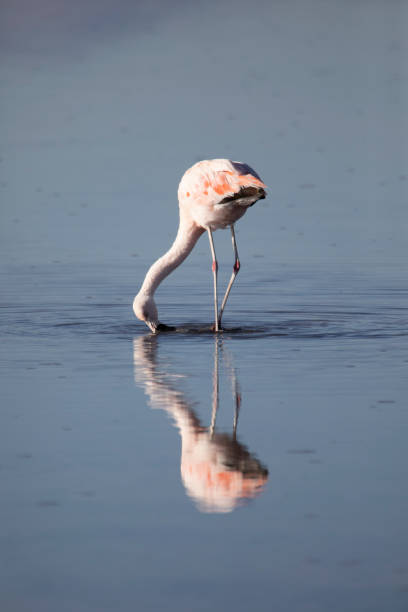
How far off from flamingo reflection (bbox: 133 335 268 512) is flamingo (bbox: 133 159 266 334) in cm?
287

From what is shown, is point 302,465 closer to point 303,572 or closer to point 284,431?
point 284,431

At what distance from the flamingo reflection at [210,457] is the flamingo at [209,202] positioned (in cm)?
287

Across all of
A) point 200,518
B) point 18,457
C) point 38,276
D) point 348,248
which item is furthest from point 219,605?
point 348,248

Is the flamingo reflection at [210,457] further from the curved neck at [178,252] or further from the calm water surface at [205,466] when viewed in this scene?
the curved neck at [178,252]

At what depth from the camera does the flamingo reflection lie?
20.5ft

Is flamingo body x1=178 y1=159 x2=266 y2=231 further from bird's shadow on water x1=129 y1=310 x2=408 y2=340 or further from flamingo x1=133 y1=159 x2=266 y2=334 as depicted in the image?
bird's shadow on water x1=129 y1=310 x2=408 y2=340

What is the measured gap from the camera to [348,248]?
2028 centimetres

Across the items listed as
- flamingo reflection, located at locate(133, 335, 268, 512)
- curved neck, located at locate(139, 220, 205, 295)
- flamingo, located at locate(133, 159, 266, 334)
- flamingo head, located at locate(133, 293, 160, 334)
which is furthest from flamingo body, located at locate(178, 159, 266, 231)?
flamingo reflection, located at locate(133, 335, 268, 512)

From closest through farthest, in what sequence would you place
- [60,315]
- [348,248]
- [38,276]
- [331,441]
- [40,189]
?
[331,441], [60,315], [38,276], [348,248], [40,189]

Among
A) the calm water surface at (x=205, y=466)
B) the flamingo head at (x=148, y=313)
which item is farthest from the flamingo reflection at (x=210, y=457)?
the flamingo head at (x=148, y=313)

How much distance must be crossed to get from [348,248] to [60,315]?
806 cm

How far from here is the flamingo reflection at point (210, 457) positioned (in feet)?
20.5

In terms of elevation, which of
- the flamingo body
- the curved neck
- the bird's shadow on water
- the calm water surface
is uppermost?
the flamingo body

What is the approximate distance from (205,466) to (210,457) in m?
0.22
